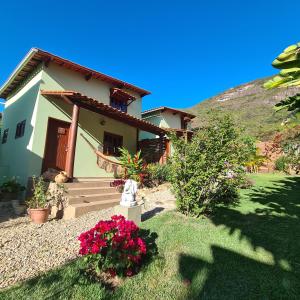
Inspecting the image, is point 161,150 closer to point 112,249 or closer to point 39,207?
point 39,207

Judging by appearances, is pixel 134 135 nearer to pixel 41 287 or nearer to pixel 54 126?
pixel 54 126

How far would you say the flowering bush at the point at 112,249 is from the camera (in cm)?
355

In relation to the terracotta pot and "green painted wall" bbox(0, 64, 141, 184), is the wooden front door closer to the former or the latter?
"green painted wall" bbox(0, 64, 141, 184)

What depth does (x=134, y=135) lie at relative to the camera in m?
14.7

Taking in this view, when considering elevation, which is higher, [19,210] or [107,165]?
[107,165]

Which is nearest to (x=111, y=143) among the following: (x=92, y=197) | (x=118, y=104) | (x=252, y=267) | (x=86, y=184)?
(x=118, y=104)

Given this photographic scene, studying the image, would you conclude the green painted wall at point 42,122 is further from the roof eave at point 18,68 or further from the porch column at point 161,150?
the porch column at point 161,150

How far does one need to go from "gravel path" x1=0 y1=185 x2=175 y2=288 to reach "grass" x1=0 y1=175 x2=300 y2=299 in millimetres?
476

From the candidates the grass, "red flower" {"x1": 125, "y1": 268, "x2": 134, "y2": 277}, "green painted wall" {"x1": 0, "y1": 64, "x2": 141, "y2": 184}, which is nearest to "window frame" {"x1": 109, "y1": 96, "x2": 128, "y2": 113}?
"green painted wall" {"x1": 0, "y1": 64, "x2": 141, "y2": 184}

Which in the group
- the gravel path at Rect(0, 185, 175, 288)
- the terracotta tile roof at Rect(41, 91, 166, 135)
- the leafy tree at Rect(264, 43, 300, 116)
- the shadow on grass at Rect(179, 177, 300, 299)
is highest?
the terracotta tile roof at Rect(41, 91, 166, 135)

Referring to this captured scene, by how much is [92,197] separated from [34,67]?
717 cm

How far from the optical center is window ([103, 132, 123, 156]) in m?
12.7

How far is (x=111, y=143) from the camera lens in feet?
43.1

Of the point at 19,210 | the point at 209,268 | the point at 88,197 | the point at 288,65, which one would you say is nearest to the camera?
the point at 288,65
